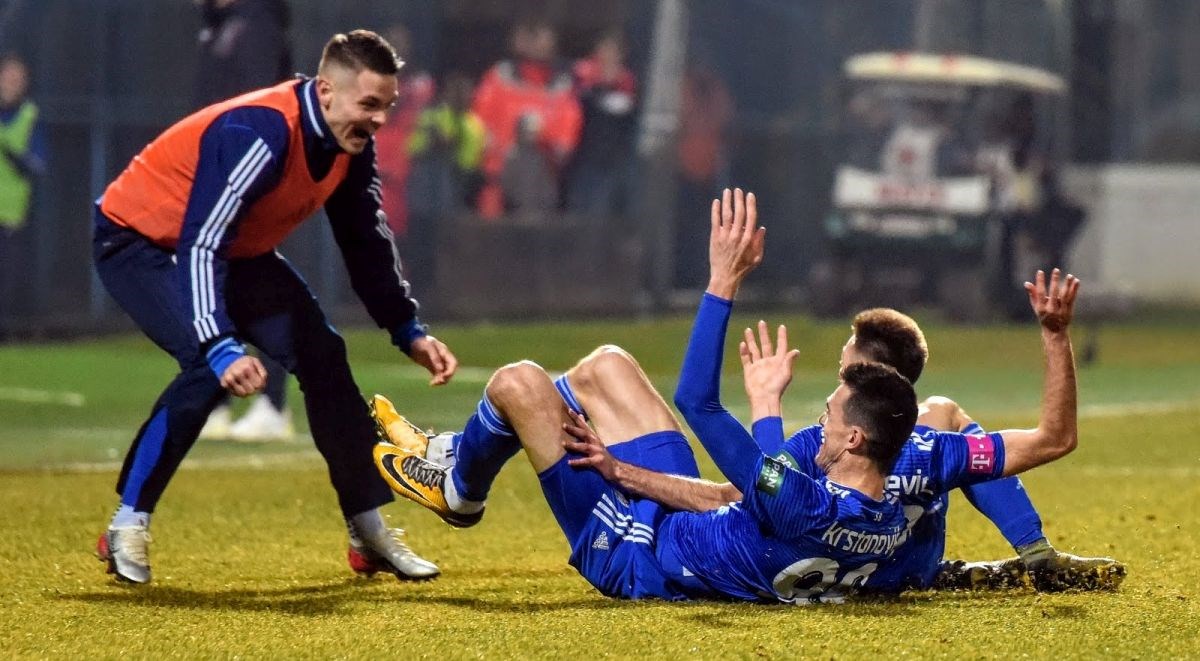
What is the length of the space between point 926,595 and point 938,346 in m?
12.9

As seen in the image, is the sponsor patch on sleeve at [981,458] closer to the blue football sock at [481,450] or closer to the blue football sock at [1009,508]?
the blue football sock at [1009,508]

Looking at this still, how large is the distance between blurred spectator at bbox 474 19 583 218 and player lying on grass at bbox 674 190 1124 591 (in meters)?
13.5

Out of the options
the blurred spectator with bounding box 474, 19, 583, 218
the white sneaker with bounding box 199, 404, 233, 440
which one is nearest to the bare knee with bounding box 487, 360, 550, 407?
the white sneaker with bounding box 199, 404, 233, 440

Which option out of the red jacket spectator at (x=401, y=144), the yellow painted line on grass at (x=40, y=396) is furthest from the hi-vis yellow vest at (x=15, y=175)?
the yellow painted line on grass at (x=40, y=396)

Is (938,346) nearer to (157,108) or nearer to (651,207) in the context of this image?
(651,207)

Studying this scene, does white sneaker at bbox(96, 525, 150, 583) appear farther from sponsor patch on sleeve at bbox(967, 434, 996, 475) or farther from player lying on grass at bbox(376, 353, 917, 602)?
sponsor patch on sleeve at bbox(967, 434, 996, 475)

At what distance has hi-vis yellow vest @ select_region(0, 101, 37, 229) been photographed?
54.6 feet

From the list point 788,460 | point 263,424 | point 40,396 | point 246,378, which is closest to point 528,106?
point 40,396

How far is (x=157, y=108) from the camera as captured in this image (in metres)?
17.6

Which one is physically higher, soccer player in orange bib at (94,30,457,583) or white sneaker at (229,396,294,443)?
soccer player in orange bib at (94,30,457,583)

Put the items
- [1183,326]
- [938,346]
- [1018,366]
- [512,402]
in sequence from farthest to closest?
[1183,326] < [938,346] < [1018,366] < [512,402]

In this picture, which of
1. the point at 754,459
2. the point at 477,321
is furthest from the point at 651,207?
the point at 754,459

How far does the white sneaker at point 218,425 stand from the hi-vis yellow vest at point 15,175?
21.6 feet

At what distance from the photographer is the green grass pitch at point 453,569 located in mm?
5082
